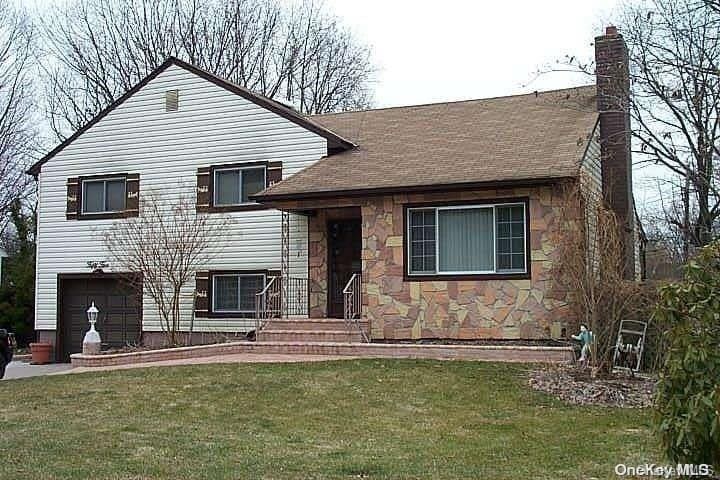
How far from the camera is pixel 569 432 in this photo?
8.76m

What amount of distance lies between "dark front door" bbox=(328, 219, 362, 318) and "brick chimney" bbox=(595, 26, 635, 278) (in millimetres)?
5269

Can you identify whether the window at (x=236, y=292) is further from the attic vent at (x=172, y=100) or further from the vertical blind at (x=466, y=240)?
the vertical blind at (x=466, y=240)

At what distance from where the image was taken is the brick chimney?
56.5 feet

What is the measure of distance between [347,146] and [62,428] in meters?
10.3

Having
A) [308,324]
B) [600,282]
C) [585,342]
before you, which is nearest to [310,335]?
[308,324]

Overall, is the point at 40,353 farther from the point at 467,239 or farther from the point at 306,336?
the point at 467,239

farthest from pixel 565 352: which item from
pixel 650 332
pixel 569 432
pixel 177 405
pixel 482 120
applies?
pixel 482 120

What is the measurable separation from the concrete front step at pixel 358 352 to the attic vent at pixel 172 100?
655 cm

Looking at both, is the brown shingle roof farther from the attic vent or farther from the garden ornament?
the attic vent

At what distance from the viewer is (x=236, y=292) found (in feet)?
60.7

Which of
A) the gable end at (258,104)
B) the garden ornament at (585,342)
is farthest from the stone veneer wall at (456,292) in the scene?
the gable end at (258,104)

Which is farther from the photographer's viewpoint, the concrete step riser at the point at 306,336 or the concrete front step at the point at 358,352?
the concrete step riser at the point at 306,336

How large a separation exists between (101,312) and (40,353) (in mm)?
1702

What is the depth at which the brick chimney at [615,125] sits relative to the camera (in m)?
17.2
